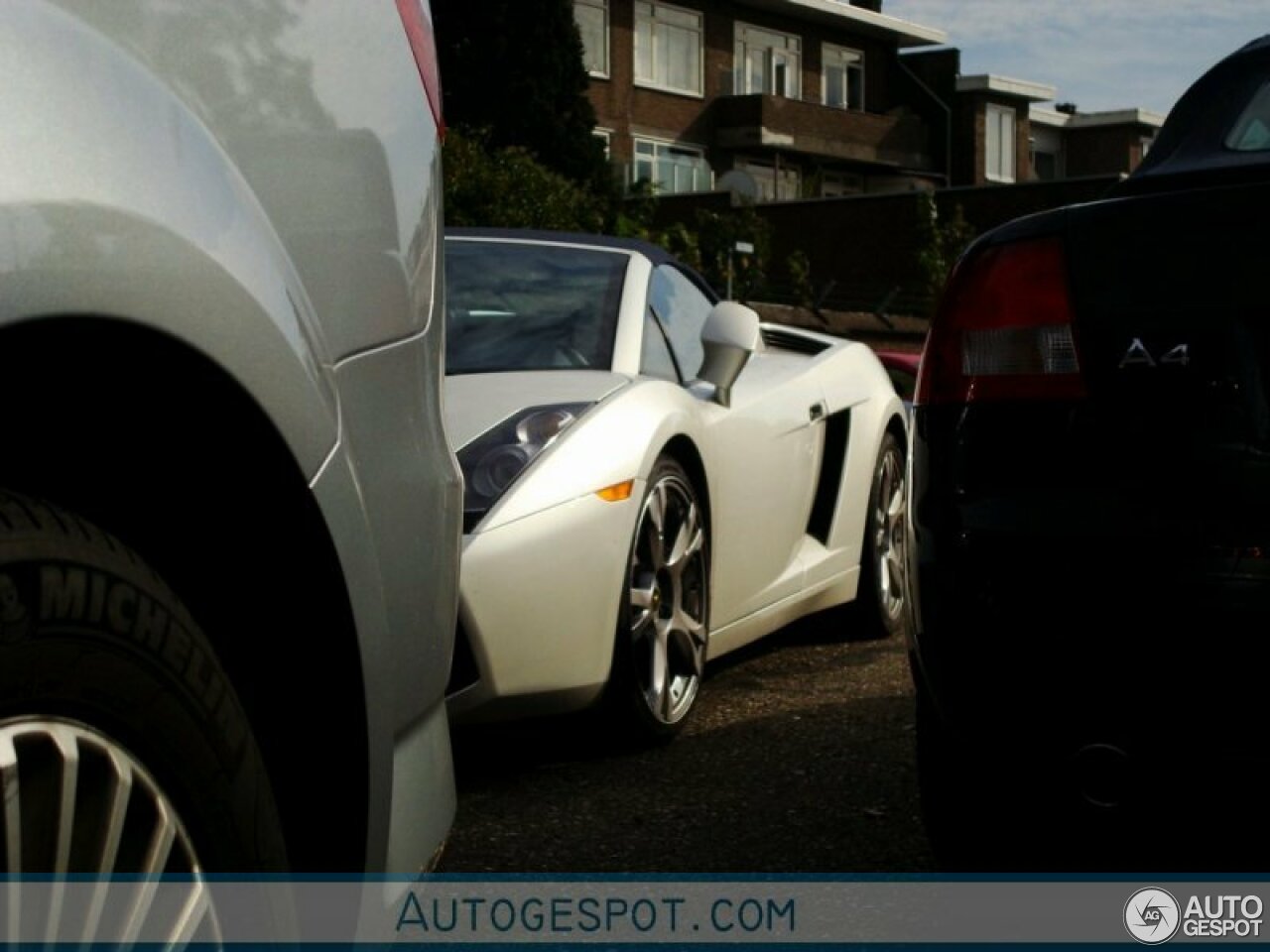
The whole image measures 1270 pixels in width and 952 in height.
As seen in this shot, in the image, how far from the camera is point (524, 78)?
1400 inches

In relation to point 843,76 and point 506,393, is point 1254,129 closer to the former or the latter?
point 506,393

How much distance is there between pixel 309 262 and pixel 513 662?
2529 mm

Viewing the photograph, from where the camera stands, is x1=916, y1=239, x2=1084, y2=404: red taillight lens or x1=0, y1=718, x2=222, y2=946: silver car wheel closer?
x1=0, y1=718, x2=222, y2=946: silver car wheel

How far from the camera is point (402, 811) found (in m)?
2.25

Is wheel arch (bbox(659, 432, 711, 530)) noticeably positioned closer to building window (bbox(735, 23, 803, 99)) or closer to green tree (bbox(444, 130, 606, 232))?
green tree (bbox(444, 130, 606, 232))

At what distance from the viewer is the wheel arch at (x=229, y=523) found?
1855 mm

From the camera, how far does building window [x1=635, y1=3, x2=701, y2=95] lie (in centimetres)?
4381

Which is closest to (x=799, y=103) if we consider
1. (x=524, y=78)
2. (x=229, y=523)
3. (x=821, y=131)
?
(x=821, y=131)

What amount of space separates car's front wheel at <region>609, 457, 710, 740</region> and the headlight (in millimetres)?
293

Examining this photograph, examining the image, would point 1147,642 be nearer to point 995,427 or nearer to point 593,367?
point 995,427

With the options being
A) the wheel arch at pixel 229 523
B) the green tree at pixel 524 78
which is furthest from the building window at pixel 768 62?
the wheel arch at pixel 229 523

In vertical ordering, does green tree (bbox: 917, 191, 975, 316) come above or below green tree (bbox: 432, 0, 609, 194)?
below

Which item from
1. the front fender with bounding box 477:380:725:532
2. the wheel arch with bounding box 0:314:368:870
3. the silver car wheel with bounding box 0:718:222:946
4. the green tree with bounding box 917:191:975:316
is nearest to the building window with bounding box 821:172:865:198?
the green tree with bounding box 917:191:975:316

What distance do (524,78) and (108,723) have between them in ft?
113
